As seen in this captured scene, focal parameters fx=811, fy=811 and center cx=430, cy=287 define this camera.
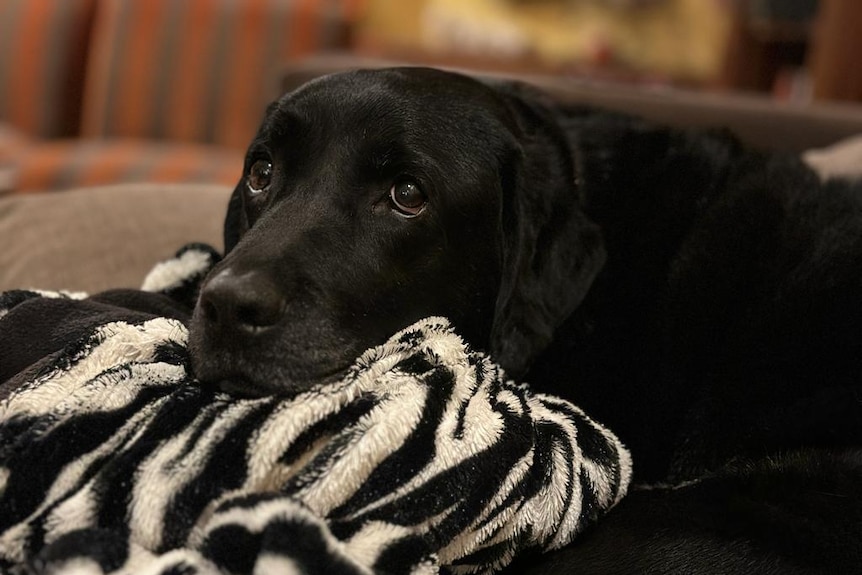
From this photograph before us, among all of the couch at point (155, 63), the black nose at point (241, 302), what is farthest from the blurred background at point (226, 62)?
the black nose at point (241, 302)

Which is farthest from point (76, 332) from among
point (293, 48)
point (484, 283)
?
point (293, 48)

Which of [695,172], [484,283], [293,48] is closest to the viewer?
[484,283]

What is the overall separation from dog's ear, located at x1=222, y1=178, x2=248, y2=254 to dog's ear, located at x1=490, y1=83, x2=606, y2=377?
1.42ft

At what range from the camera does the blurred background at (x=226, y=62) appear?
3.78 metres

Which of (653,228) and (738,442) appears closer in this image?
(738,442)

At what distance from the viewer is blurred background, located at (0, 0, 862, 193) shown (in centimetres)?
378

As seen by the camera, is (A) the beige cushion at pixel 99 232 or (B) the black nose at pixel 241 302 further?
(A) the beige cushion at pixel 99 232

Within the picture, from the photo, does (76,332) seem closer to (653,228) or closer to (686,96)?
(653,228)

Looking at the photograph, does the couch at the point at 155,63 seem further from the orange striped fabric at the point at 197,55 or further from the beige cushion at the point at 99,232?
the beige cushion at the point at 99,232

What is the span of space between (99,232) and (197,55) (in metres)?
2.74

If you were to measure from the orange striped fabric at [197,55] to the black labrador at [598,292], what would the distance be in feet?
9.86

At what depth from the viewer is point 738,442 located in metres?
1.08

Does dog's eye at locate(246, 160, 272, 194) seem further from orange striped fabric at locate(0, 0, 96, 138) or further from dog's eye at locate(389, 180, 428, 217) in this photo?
orange striped fabric at locate(0, 0, 96, 138)

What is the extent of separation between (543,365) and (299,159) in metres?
0.46
